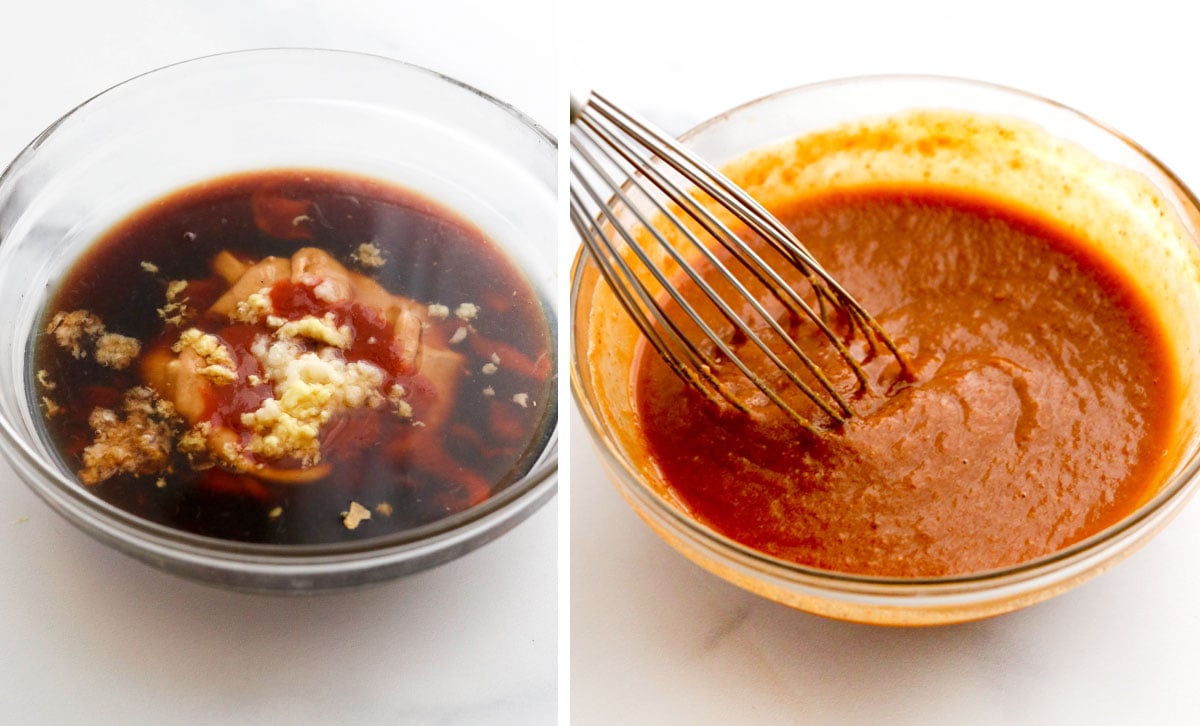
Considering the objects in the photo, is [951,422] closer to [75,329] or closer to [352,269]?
[352,269]

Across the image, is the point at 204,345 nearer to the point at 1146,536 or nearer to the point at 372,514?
the point at 372,514

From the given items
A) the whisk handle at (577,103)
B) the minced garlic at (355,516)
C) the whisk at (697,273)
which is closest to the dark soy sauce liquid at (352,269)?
the minced garlic at (355,516)

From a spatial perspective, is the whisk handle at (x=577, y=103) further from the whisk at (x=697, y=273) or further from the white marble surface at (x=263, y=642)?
the white marble surface at (x=263, y=642)

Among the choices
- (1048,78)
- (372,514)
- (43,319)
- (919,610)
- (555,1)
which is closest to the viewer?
(919,610)

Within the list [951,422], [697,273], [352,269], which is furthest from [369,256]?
[951,422]

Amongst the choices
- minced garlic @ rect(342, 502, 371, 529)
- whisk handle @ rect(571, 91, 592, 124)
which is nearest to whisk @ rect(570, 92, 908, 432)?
whisk handle @ rect(571, 91, 592, 124)

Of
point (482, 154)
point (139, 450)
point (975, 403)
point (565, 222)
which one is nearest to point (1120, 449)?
point (975, 403)
